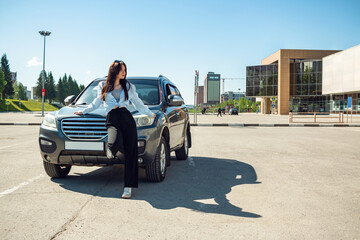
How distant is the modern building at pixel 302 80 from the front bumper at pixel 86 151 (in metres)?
48.7

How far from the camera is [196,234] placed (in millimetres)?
2887

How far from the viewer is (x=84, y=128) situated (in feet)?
14.7

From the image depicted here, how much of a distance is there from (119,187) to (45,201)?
1.09m

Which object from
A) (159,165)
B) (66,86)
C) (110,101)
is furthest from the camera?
(66,86)

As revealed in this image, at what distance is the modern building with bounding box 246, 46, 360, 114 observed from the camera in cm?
5088

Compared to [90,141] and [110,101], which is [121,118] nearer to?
[110,101]

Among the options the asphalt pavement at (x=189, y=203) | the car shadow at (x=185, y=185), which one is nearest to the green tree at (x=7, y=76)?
the asphalt pavement at (x=189, y=203)

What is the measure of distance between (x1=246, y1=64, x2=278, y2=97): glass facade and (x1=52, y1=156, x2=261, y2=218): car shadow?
5794 centimetres

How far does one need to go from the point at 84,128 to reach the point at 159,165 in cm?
122

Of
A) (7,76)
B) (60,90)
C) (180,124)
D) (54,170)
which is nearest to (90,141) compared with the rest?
(54,170)

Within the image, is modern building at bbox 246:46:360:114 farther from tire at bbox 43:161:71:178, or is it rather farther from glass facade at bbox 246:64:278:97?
tire at bbox 43:161:71:178

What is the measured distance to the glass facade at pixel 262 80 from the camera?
61812 millimetres

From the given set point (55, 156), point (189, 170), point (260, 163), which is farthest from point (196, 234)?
point (260, 163)

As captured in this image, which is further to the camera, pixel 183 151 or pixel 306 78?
pixel 306 78
